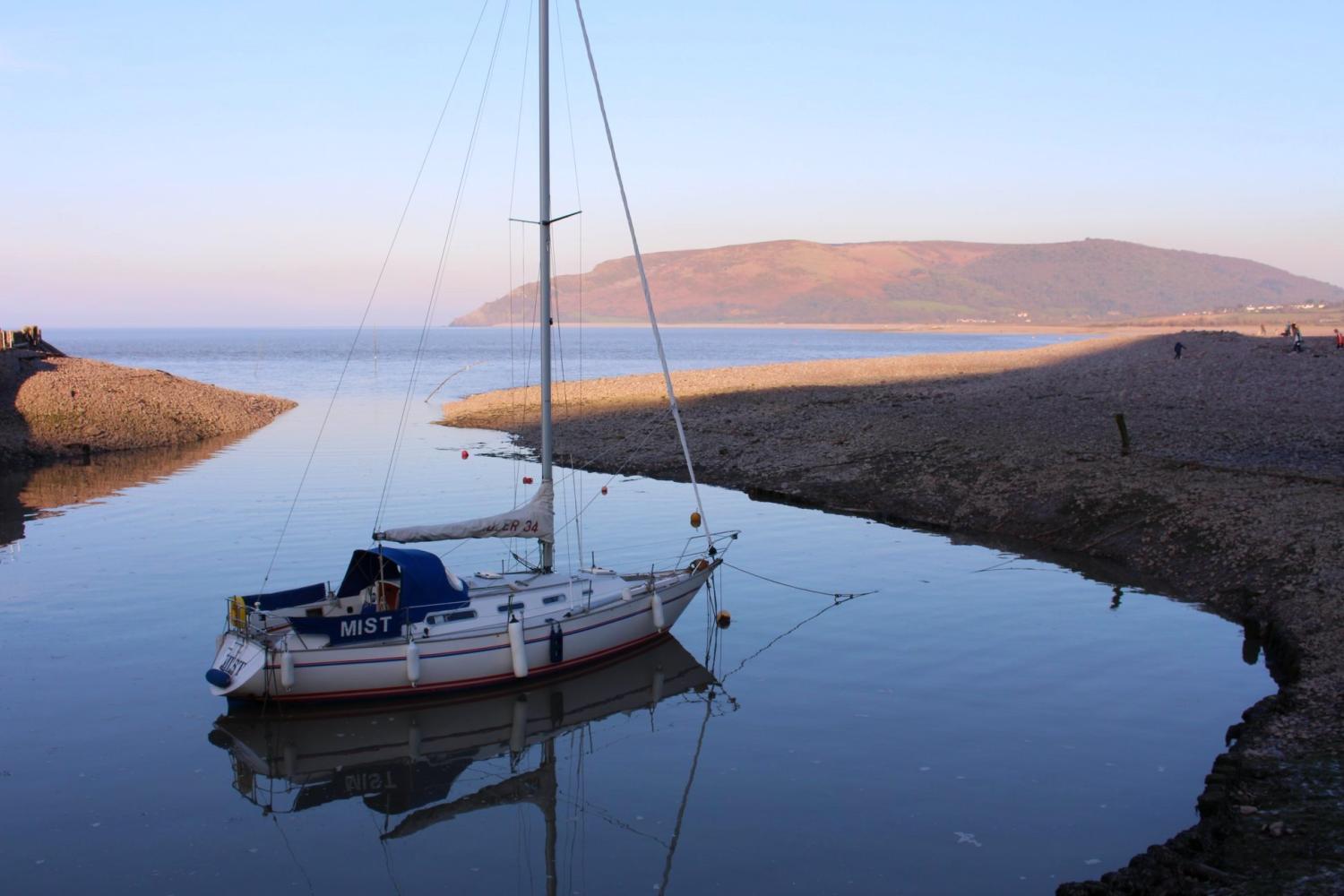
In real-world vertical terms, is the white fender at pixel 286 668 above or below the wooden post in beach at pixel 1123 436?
below

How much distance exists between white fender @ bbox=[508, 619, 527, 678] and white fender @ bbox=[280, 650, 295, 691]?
11.5 ft

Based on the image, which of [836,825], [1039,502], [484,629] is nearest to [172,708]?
[484,629]

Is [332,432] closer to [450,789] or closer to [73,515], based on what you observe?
[73,515]

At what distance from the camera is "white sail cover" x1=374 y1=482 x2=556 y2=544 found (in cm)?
2086

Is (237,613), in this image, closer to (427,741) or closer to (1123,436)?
(427,741)

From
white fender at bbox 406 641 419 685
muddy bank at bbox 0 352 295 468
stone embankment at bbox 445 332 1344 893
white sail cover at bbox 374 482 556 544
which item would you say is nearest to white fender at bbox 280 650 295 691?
white fender at bbox 406 641 419 685

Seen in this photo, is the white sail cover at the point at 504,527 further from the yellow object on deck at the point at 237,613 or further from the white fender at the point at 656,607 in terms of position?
the yellow object on deck at the point at 237,613

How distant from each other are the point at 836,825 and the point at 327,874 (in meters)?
6.01

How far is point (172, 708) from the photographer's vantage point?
18.3 meters

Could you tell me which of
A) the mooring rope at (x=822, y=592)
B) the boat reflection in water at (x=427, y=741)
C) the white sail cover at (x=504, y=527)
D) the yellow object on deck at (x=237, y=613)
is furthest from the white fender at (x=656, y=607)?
the yellow object on deck at (x=237, y=613)

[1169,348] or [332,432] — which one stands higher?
[1169,348]

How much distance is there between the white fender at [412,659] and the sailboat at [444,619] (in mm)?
15

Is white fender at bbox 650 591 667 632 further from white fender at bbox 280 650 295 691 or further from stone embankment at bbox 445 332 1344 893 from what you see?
stone embankment at bbox 445 332 1344 893

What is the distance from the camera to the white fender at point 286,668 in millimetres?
18016
